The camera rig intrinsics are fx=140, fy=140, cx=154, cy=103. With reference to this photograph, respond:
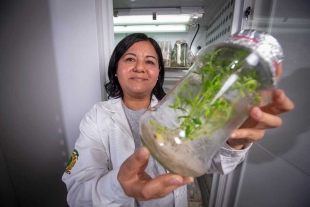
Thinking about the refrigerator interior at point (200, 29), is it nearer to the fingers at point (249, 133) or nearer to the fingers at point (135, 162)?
the fingers at point (249, 133)

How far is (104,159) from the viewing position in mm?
521

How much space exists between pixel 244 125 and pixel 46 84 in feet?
2.75

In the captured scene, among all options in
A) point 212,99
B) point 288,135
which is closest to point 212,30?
point 288,135

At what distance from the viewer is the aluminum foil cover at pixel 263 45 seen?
224mm

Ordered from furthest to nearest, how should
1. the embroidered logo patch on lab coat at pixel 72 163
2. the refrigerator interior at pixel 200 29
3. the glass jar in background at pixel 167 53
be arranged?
1. the glass jar in background at pixel 167 53
2. the refrigerator interior at pixel 200 29
3. the embroidered logo patch on lab coat at pixel 72 163

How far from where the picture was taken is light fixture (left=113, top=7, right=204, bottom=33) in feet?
2.56

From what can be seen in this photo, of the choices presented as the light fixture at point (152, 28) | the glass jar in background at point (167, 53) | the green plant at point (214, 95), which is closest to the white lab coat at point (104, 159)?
the green plant at point (214, 95)

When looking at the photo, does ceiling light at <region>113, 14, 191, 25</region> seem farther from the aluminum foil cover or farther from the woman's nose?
the aluminum foil cover

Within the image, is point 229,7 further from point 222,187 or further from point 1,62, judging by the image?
point 1,62

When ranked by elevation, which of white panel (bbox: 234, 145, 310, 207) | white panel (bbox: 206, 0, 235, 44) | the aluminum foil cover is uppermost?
white panel (bbox: 206, 0, 235, 44)

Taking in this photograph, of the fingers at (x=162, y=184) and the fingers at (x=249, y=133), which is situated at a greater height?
the fingers at (x=249, y=133)

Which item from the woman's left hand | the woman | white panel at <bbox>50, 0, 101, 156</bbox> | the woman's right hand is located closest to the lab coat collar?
the woman

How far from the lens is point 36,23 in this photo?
615 mm

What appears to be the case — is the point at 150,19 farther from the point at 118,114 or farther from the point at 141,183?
the point at 141,183
